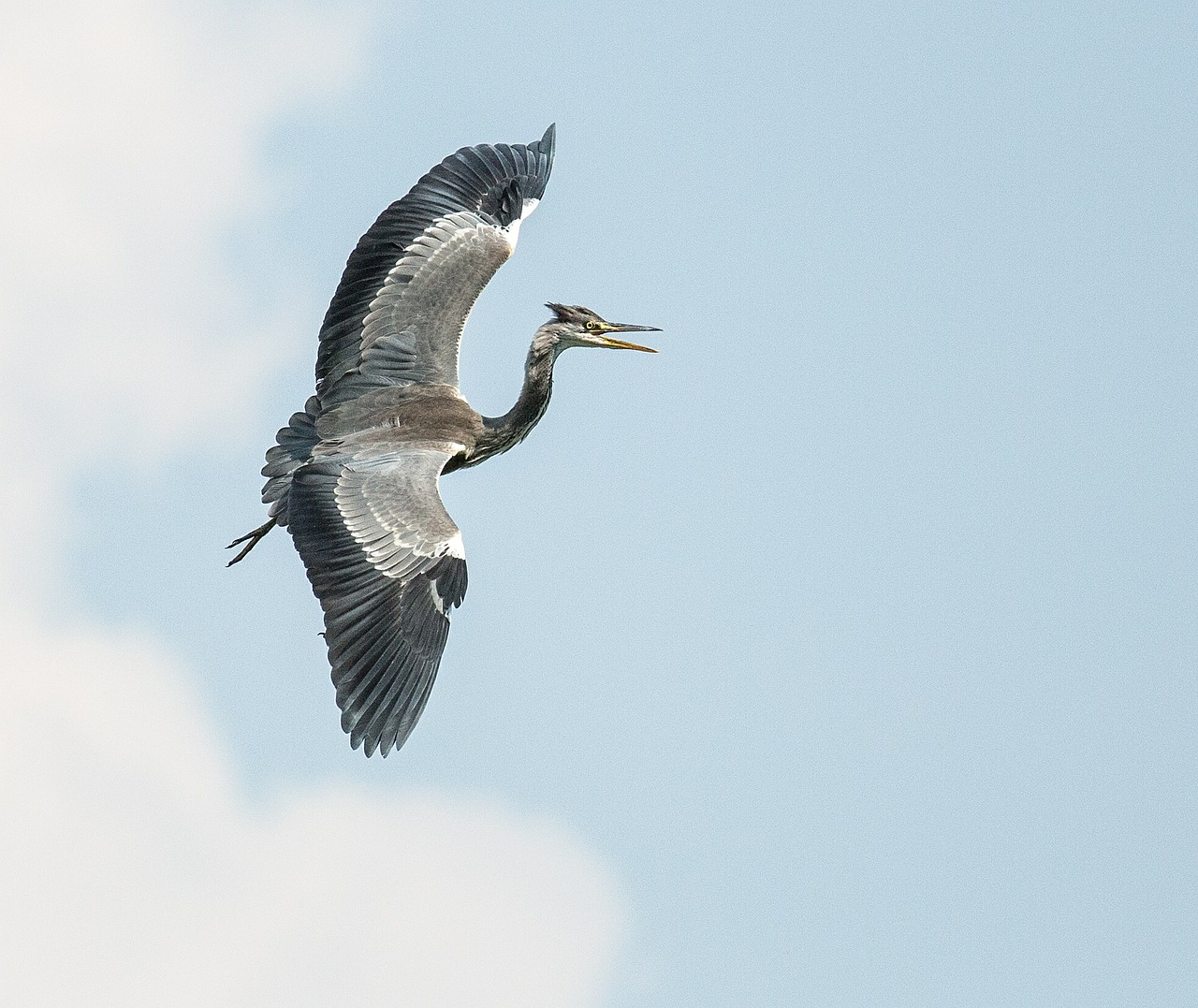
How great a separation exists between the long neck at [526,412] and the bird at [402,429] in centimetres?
1

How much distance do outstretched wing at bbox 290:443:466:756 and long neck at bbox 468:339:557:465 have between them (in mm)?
913

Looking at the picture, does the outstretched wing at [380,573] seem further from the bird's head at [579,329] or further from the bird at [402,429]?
the bird's head at [579,329]

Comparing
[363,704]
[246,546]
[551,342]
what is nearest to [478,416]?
[551,342]

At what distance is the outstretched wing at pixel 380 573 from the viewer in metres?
12.5

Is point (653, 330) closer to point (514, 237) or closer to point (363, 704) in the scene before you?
point (514, 237)

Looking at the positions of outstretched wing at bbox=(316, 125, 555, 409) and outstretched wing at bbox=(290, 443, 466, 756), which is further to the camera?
outstretched wing at bbox=(316, 125, 555, 409)

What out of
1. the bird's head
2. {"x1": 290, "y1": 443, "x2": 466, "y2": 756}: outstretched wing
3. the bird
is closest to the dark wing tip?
the bird

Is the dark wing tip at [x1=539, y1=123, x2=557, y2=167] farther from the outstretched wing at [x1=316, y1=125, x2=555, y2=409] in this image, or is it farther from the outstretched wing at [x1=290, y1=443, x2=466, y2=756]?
the outstretched wing at [x1=290, y1=443, x2=466, y2=756]

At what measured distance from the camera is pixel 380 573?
13.1 metres

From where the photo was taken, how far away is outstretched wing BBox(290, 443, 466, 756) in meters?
12.5

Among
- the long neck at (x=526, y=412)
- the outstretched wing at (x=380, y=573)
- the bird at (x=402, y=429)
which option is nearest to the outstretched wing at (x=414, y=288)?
the bird at (x=402, y=429)

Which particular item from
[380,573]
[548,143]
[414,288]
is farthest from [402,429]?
[548,143]

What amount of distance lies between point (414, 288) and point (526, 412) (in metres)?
1.35

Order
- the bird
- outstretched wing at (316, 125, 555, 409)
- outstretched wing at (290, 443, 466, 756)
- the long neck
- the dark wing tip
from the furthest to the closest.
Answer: the dark wing tip
the long neck
outstretched wing at (316, 125, 555, 409)
the bird
outstretched wing at (290, 443, 466, 756)
